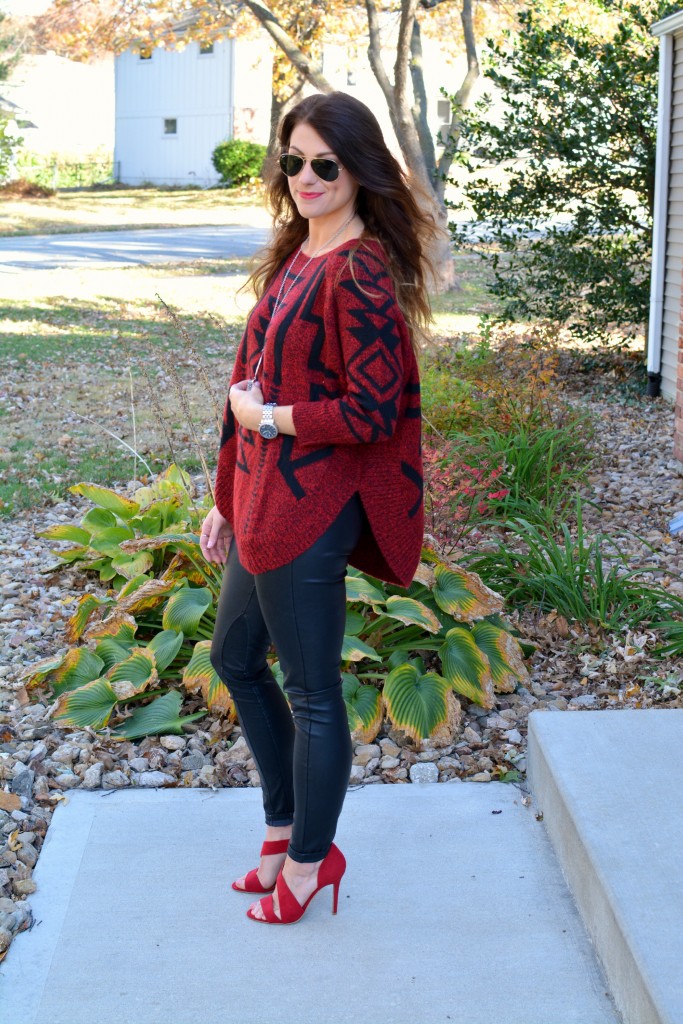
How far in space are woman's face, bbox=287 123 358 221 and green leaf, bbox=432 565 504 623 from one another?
5.64 feet

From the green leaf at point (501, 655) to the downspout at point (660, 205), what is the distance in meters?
4.88

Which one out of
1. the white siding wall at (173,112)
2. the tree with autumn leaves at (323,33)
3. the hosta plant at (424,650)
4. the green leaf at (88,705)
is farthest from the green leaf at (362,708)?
the white siding wall at (173,112)

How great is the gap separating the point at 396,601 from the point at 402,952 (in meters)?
1.39

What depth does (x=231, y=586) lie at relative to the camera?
92.4 inches

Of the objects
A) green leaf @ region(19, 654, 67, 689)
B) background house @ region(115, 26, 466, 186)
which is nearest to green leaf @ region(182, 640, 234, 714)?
green leaf @ region(19, 654, 67, 689)

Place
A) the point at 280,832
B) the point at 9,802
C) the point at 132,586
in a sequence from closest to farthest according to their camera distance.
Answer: the point at 280,832
the point at 9,802
the point at 132,586

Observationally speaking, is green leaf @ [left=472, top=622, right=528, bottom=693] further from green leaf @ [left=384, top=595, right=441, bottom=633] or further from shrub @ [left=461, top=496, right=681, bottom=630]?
shrub @ [left=461, top=496, right=681, bottom=630]

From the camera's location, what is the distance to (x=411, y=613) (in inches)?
138

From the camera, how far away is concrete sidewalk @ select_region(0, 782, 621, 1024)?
2.18 metres

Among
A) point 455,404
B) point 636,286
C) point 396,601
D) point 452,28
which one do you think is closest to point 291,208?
point 396,601

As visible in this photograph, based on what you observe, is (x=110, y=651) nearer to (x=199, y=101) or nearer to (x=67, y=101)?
(x=199, y=101)

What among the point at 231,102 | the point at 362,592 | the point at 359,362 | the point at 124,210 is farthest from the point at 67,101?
the point at 359,362

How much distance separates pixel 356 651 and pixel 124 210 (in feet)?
77.6

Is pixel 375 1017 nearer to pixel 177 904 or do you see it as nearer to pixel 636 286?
pixel 177 904
